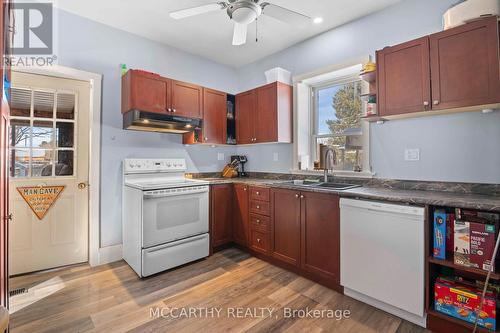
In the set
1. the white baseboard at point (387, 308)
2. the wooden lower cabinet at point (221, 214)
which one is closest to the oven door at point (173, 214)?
the wooden lower cabinet at point (221, 214)

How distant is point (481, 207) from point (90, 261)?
142 inches

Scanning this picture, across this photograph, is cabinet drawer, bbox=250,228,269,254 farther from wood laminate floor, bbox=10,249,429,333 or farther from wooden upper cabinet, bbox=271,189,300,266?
wood laminate floor, bbox=10,249,429,333

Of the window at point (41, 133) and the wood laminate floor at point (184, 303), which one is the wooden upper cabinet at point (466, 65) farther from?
the window at point (41, 133)

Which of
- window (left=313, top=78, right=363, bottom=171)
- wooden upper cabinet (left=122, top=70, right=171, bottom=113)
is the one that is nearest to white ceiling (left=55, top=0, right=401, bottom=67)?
wooden upper cabinet (left=122, top=70, right=171, bottom=113)

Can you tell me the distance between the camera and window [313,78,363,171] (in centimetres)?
280

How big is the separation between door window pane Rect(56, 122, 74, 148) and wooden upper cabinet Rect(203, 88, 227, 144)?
5.05 ft

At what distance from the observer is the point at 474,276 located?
1.76m

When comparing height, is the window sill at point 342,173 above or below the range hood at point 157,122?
below

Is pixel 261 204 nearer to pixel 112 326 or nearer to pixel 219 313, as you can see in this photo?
pixel 219 313

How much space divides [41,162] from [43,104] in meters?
0.63

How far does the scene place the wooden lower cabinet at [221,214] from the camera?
3.14 metres

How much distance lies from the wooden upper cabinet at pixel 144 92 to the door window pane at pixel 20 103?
899mm

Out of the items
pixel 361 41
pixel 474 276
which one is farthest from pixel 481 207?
pixel 361 41

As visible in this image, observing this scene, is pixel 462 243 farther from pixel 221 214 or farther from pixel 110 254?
pixel 110 254
